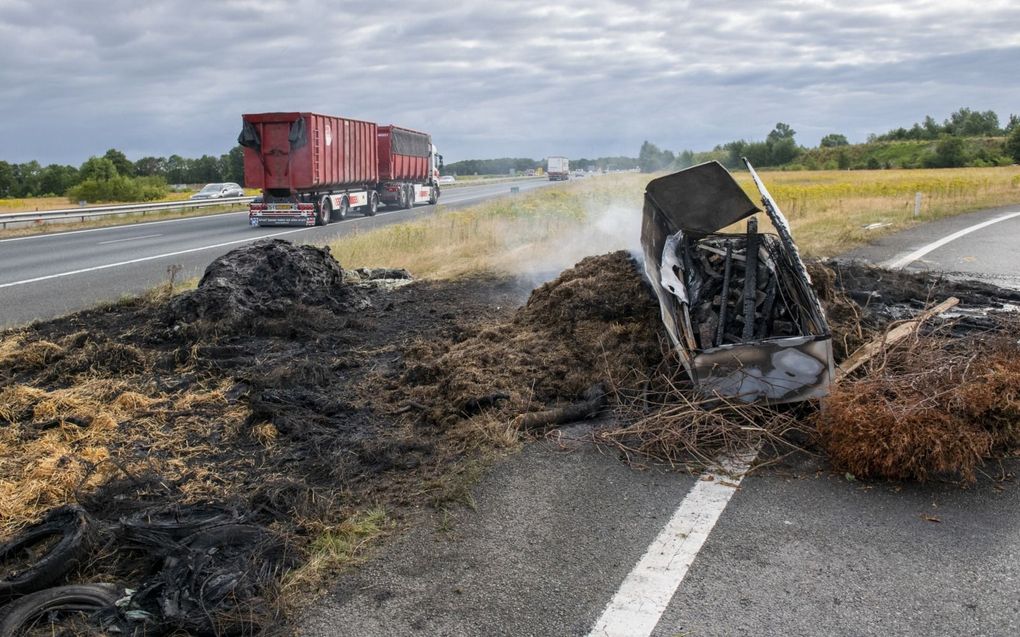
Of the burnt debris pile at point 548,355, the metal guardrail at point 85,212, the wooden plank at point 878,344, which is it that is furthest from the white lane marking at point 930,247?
the metal guardrail at point 85,212

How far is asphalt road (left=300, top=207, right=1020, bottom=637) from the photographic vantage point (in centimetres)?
342

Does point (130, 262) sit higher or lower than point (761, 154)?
lower

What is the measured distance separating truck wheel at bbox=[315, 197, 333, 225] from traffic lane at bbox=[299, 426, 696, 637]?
2299 centimetres

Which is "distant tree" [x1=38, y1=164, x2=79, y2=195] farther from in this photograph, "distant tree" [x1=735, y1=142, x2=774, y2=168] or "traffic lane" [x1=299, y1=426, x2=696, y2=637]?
"traffic lane" [x1=299, y1=426, x2=696, y2=637]

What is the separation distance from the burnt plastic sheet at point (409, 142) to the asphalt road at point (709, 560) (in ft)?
98.2

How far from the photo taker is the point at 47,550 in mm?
3812

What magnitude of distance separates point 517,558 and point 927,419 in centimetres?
269

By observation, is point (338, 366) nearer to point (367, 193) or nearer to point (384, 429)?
point (384, 429)

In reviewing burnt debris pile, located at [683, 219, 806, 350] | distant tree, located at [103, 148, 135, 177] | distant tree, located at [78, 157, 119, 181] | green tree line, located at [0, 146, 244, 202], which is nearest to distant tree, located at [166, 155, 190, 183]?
green tree line, located at [0, 146, 244, 202]

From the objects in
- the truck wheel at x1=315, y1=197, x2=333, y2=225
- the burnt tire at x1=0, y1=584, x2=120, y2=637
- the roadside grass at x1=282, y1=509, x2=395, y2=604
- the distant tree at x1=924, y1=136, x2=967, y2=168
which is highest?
the distant tree at x1=924, y1=136, x2=967, y2=168

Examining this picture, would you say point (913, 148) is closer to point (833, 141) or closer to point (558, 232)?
point (833, 141)

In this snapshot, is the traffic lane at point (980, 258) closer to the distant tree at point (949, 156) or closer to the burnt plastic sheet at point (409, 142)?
the burnt plastic sheet at point (409, 142)

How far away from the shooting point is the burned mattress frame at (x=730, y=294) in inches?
219

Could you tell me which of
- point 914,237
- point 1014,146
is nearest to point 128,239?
point 914,237
